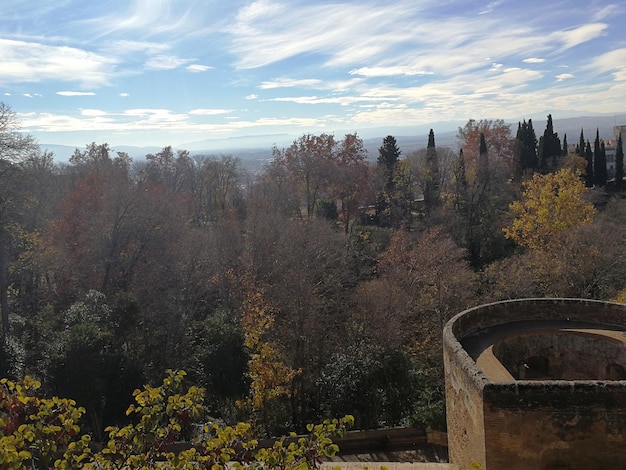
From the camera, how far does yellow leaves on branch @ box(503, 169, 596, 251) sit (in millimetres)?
26188

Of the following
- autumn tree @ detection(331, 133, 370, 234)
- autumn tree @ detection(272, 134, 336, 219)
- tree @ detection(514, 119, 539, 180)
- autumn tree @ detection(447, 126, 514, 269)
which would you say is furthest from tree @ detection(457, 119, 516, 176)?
autumn tree @ detection(272, 134, 336, 219)

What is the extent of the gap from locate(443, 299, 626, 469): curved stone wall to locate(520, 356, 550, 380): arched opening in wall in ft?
0.19

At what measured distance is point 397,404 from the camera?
16.7 meters

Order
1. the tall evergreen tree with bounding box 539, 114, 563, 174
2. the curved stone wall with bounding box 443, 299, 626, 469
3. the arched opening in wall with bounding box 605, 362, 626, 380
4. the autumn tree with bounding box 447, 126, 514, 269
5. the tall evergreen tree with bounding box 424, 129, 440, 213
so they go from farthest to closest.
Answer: the tall evergreen tree with bounding box 539, 114, 563, 174 → the tall evergreen tree with bounding box 424, 129, 440, 213 → the autumn tree with bounding box 447, 126, 514, 269 → the arched opening in wall with bounding box 605, 362, 626, 380 → the curved stone wall with bounding box 443, 299, 626, 469

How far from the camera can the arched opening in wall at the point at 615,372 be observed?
12711 mm

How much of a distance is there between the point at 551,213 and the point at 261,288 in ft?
54.1

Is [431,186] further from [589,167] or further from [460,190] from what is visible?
[589,167]

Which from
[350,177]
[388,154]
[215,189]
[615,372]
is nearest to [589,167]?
[388,154]

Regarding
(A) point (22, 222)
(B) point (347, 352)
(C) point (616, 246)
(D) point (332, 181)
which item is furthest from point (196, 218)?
(C) point (616, 246)

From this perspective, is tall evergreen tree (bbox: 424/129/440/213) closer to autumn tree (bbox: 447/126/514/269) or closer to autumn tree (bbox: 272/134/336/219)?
autumn tree (bbox: 447/126/514/269)

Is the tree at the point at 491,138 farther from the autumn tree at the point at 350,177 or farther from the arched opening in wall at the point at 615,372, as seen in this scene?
the arched opening in wall at the point at 615,372

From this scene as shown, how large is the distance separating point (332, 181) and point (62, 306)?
1973 cm

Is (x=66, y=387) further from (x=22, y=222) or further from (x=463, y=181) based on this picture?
(x=463, y=181)

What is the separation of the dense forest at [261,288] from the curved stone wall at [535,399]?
3773mm
